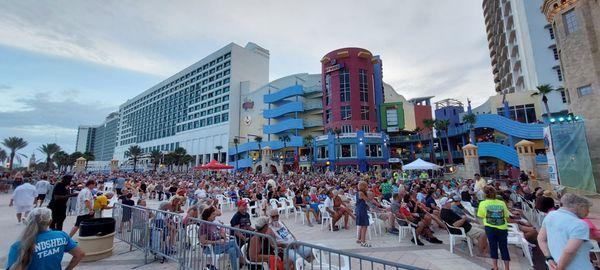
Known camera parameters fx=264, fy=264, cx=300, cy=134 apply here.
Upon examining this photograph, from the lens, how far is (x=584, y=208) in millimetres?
2732

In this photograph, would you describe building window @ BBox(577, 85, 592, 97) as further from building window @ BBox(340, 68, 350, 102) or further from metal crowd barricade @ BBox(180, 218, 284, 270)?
building window @ BBox(340, 68, 350, 102)

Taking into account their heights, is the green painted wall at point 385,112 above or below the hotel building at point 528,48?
below

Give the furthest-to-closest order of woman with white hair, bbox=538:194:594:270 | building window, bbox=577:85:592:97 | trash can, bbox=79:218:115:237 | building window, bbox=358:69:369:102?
building window, bbox=358:69:369:102 < building window, bbox=577:85:592:97 < trash can, bbox=79:218:115:237 < woman with white hair, bbox=538:194:594:270

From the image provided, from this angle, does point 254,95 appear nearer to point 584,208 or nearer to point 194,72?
point 194,72

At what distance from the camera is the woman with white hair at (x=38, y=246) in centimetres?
239

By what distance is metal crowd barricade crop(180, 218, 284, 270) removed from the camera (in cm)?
384

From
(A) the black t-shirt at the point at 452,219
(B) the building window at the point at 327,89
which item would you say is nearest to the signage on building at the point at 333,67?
(B) the building window at the point at 327,89

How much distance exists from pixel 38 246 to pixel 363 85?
49.3 m

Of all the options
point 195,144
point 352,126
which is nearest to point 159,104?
point 195,144

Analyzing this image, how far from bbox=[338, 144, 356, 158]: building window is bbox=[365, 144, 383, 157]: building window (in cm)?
214

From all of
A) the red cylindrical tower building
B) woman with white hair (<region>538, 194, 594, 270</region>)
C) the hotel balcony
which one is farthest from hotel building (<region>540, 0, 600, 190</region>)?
the hotel balcony

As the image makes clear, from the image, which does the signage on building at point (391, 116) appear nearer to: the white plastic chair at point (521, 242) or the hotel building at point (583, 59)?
the hotel building at point (583, 59)

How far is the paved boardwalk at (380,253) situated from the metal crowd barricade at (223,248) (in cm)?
110

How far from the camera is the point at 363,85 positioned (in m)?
48.6
